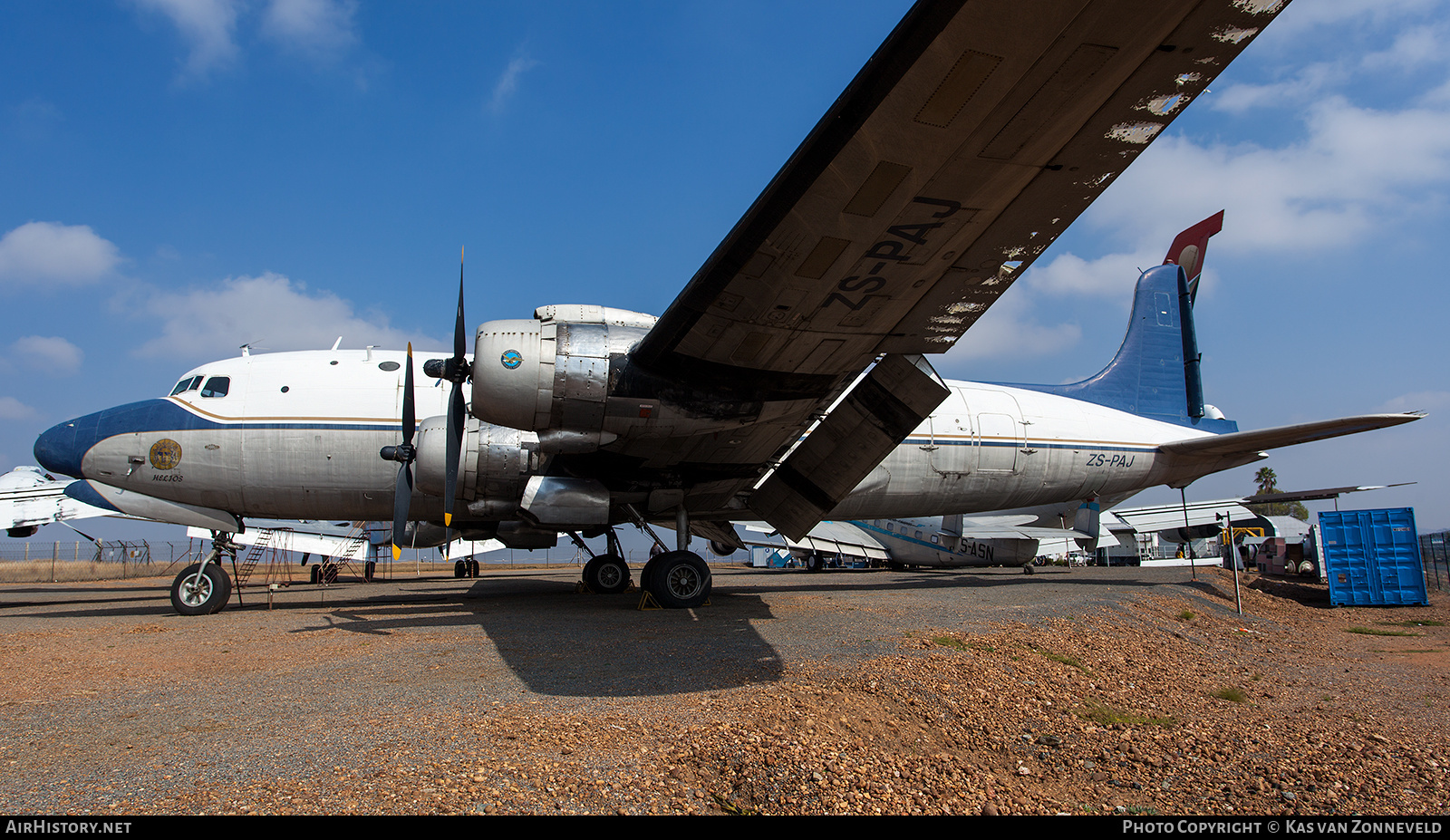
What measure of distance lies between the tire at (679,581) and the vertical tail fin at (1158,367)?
1087cm

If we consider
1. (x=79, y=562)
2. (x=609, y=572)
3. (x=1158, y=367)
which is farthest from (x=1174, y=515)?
(x=79, y=562)

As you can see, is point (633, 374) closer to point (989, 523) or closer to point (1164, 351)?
point (1164, 351)

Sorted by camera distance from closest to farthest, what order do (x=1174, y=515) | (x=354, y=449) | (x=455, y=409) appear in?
(x=455, y=409)
(x=354, y=449)
(x=1174, y=515)

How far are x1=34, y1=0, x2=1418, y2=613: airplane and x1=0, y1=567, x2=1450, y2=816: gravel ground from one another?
246 centimetres

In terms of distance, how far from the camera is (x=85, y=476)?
40.2ft

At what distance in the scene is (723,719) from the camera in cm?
456

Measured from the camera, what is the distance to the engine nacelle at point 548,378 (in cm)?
816

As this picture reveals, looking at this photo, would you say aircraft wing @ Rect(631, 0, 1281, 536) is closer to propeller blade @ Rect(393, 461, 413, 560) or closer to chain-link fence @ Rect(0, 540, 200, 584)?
propeller blade @ Rect(393, 461, 413, 560)

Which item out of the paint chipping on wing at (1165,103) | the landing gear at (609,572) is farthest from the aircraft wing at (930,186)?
the landing gear at (609,572)

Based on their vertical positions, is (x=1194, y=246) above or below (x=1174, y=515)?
above

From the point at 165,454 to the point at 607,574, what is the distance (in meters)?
8.92

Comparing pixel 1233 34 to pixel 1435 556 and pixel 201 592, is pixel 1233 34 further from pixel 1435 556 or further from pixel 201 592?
pixel 1435 556

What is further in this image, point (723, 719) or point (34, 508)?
point (34, 508)

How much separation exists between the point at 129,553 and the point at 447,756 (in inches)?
2042
